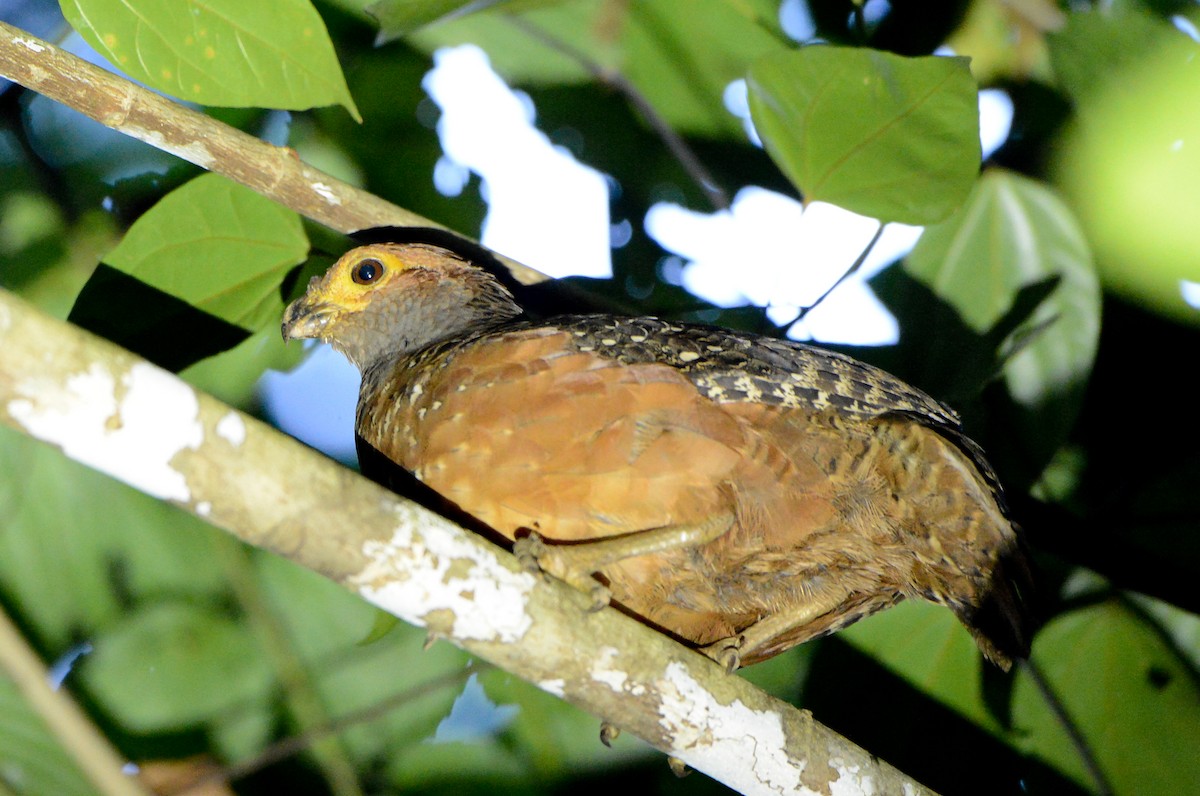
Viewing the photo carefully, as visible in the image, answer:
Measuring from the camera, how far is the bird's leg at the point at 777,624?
3105 mm

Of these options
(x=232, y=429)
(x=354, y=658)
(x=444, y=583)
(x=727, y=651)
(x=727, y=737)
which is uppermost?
(x=232, y=429)

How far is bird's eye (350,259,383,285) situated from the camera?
A: 354cm

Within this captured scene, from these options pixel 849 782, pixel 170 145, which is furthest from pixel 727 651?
pixel 170 145

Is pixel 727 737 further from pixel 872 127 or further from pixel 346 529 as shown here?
pixel 872 127

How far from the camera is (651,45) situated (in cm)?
457

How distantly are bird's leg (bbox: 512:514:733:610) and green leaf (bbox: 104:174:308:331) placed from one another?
5.15ft

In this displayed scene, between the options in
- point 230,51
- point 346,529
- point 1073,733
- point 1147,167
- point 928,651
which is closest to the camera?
point 346,529

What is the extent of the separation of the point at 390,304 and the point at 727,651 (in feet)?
5.73

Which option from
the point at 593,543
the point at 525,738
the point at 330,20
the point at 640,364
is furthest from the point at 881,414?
the point at 330,20

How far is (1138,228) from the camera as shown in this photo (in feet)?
12.7

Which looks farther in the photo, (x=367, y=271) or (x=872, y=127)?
(x=367, y=271)

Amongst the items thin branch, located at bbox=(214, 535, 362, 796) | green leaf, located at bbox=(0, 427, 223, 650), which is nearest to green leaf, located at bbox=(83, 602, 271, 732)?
thin branch, located at bbox=(214, 535, 362, 796)

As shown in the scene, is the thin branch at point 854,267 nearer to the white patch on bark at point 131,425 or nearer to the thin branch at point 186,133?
the thin branch at point 186,133

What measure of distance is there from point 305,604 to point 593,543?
8.86 feet
